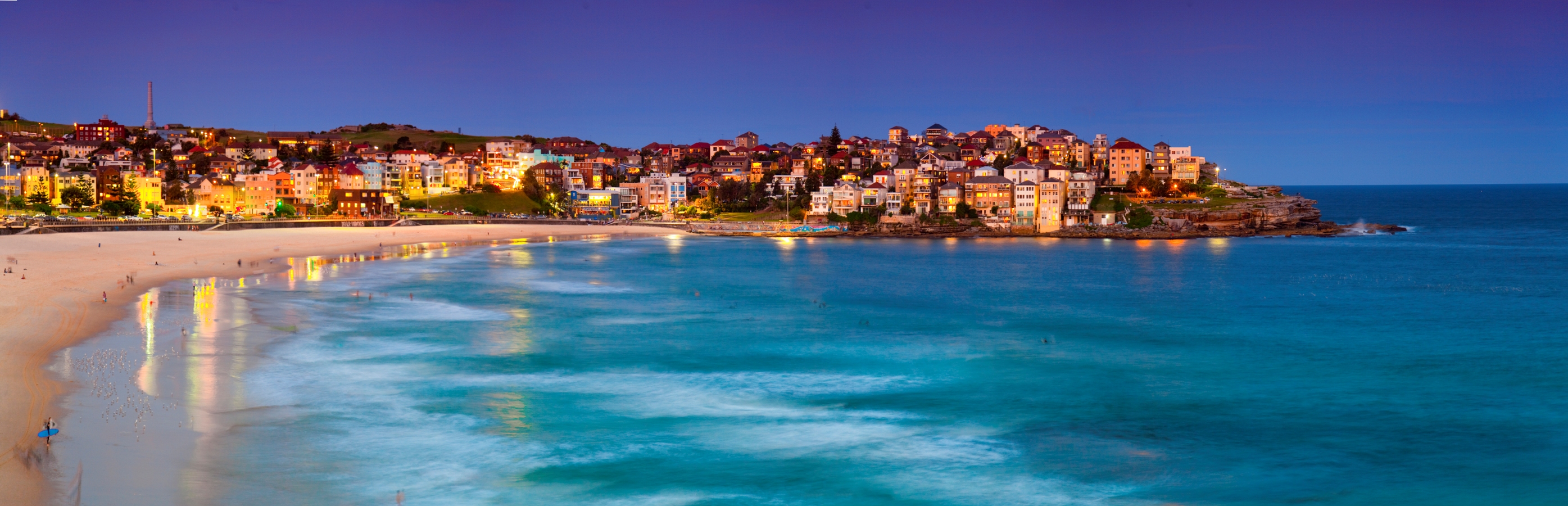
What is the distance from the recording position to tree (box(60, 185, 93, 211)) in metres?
74.4

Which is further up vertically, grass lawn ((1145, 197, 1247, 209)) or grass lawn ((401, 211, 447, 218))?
grass lawn ((1145, 197, 1247, 209))

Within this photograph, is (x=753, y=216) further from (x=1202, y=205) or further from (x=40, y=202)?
(x=40, y=202)

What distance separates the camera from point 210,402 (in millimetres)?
15734

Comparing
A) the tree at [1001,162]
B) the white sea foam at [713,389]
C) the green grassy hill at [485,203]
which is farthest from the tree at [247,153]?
the white sea foam at [713,389]

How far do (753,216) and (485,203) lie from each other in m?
24.7

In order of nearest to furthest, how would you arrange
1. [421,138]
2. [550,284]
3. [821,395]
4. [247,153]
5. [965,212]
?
[821,395] < [550,284] < [965,212] < [247,153] < [421,138]

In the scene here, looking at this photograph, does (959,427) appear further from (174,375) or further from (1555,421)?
(174,375)

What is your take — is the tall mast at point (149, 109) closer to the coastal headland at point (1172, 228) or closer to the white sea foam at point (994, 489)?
the coastal headland at point (1172, 228)

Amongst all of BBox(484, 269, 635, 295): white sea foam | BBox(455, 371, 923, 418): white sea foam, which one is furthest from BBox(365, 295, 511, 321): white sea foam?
BBox(455, 371, 923, 418): white sea foam

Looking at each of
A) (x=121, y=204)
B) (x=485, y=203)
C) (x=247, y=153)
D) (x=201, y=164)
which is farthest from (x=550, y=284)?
(x=247, y=153)

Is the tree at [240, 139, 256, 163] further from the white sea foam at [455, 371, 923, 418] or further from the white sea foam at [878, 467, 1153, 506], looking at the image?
the white sea foam at [878, 467, 1153, 506]

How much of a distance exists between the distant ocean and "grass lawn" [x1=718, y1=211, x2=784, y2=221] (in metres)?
47.2

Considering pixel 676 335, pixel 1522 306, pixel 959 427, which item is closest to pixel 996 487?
pixel 959 427

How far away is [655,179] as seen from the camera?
98.8m
